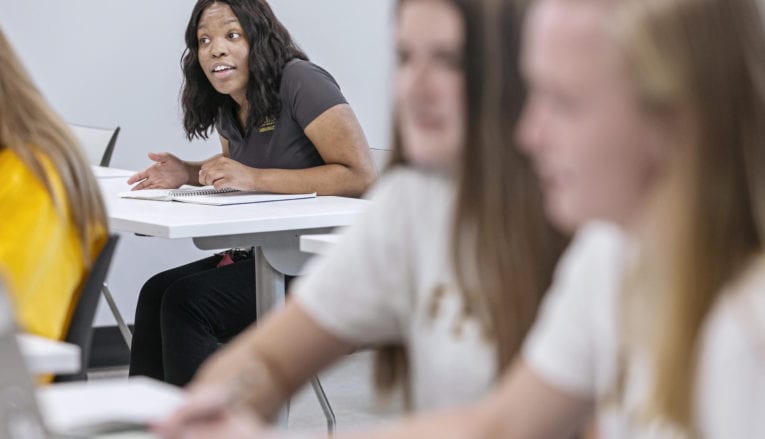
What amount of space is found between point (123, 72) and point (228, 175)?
72.5 inches

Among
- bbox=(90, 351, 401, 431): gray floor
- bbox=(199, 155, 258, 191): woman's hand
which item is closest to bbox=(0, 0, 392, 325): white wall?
bbox=(90, 351, 401, 431): gray floor

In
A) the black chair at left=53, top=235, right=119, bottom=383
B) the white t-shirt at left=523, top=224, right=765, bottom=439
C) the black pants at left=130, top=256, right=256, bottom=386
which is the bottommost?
the black pants at left=130, top=256, right=256, bottom=386

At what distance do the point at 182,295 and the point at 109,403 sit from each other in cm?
203

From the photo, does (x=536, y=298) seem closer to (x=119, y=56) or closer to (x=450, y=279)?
(x=450, y=279)

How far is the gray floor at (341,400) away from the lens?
384 centimetres

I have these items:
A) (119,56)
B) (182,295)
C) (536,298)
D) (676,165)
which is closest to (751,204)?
(676,165)

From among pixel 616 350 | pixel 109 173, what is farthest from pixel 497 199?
pixel 109 173

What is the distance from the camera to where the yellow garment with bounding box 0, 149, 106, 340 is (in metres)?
1.84

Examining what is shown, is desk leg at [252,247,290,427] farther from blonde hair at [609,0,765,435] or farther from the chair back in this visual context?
blonde hair at [609,0,765,435]

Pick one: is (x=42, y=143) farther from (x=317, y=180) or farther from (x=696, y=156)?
(x=317, y=180)

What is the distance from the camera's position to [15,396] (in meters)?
1.06

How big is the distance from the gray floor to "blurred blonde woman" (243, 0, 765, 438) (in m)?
2.51

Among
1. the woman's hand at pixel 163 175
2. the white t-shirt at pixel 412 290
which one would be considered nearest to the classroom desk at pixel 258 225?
the woman's hand at pixel 163 175

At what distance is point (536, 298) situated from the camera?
1290 mm
